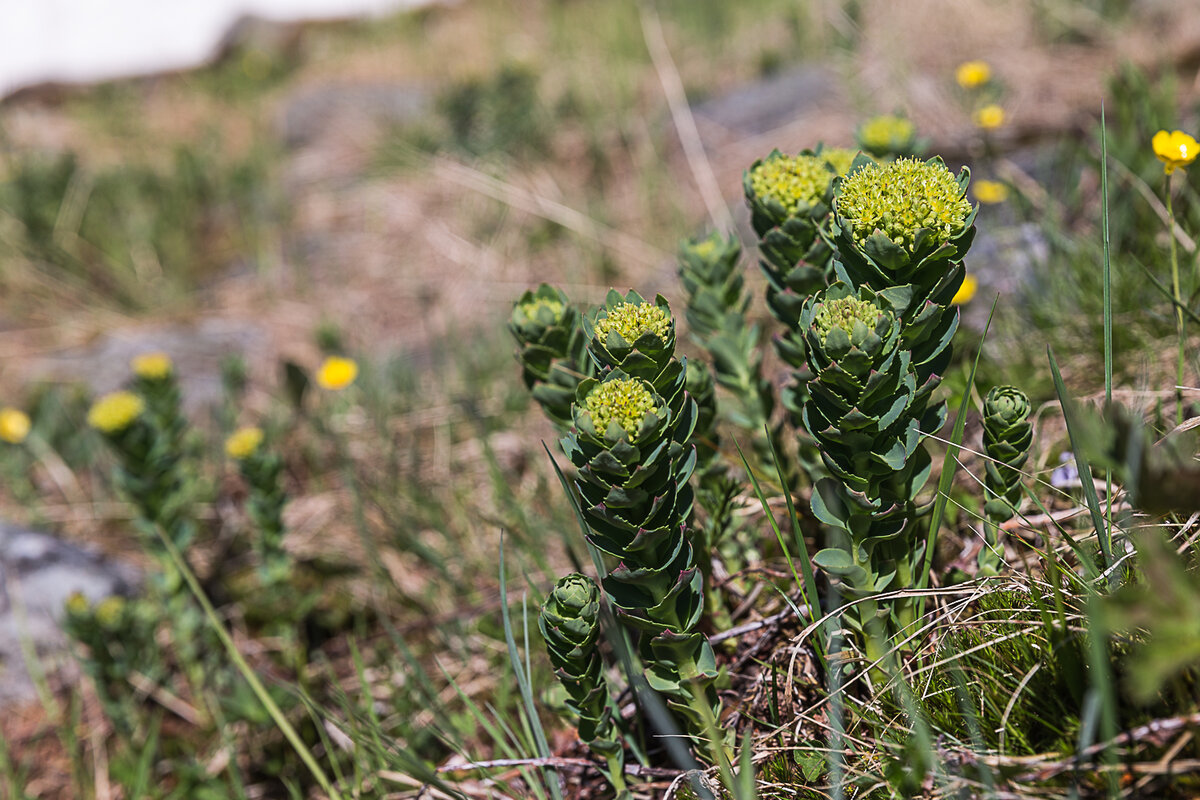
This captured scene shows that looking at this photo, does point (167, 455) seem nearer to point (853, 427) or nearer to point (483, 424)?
point (483, 424)

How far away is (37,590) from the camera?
3006mm

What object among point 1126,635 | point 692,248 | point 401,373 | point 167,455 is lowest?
point 401,373

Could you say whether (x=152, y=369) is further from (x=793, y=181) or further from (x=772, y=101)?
(x=772, y=101)

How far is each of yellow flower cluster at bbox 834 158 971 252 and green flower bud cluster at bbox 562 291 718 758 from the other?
1.08 ft

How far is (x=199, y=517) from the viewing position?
348 cm

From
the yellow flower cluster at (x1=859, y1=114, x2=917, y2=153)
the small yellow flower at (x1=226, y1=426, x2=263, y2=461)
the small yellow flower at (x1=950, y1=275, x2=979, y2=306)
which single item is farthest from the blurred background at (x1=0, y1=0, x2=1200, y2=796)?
the small yellow flower at (x1=226, y1=426, x2=263, y2=461)

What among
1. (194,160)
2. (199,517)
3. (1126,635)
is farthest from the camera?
(194,160)

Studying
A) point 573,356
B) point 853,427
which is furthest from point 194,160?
point 853,427

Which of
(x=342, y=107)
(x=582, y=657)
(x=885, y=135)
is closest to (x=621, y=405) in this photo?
(x=582, y=657)

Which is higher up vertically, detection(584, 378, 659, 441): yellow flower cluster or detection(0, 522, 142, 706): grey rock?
detection(584, 378, 659, 441): yellow flower cluster

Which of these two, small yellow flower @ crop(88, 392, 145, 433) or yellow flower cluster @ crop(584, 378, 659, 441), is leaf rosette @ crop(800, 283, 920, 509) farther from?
small yellow flower @ crop(88, 392, 145, 433)

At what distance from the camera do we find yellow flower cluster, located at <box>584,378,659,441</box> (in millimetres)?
1188

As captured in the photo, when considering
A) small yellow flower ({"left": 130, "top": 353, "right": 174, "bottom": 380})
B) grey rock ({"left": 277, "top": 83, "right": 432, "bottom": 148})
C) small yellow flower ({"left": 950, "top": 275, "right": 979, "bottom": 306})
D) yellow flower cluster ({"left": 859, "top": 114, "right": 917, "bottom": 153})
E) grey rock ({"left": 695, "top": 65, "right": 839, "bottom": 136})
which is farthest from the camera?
grey rock ({"left": 277, "top": 83, "right": 432, "bottom": 148})

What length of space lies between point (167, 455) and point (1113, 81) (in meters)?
3.68
